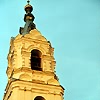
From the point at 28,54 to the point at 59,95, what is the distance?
3940 millimetres

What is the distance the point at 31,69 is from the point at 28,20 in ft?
20.9

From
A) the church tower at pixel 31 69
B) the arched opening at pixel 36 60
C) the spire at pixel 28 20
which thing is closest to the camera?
the church tower at pixel 31 69

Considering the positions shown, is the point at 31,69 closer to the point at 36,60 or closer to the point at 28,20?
the point at 36,60

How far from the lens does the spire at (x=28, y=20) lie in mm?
32641

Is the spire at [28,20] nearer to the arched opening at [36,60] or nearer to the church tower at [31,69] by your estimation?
the church tower at [31,69]

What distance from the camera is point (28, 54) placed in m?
30.0

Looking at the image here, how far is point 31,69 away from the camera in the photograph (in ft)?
95.7

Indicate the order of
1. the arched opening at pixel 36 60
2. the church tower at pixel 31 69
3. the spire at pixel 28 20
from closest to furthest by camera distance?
1. the church tower at pixel 31 69
2. the arched opening at pixel 36 60
3. the spire at pixel 28 20

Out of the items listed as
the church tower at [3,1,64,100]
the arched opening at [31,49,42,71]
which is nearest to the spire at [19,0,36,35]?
the church tower at [3,1,64,100]

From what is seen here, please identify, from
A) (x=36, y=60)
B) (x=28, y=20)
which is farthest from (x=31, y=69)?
(x=28, y=20)

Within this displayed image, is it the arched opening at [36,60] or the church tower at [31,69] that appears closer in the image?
the church tower at [31,69]

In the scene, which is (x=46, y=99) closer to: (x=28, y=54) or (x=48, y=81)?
(x=48, y=81)

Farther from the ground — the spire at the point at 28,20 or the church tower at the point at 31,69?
the spire at the point at 28,20

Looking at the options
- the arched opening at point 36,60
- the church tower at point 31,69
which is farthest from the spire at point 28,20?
the arched opening at point 36,60
